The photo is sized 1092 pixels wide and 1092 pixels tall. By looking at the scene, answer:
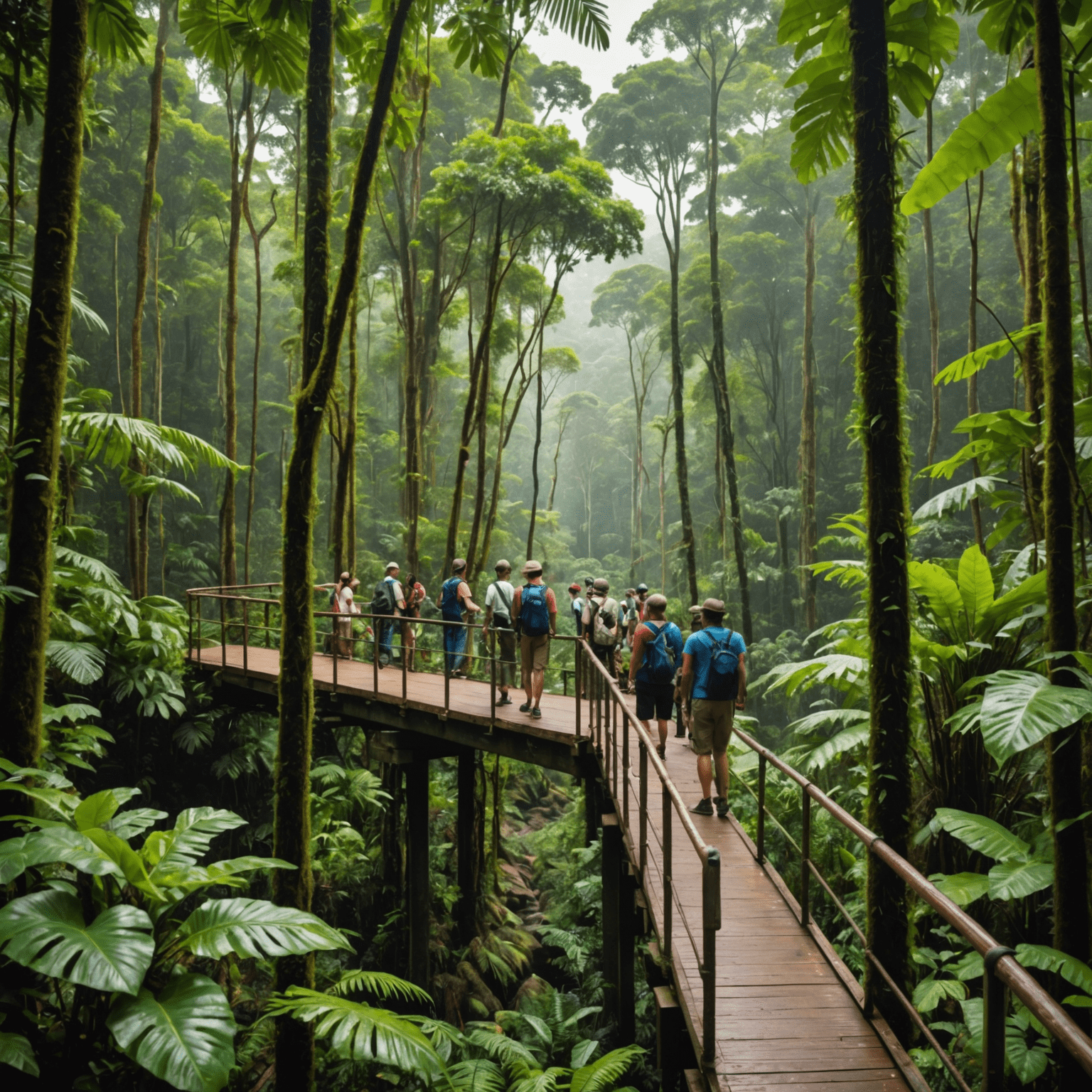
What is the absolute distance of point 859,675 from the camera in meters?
5.75

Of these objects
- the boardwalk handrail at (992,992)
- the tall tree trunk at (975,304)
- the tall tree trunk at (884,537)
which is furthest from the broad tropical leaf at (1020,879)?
the tall tree trunk at (975,304)

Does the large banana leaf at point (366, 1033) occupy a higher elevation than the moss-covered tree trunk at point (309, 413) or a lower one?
lower

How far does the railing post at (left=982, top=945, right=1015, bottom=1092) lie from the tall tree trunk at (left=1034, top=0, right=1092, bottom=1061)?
4.07 feet

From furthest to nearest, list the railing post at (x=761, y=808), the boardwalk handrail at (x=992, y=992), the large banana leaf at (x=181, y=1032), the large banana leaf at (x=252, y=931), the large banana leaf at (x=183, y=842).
Result: 1. the railing post at (x=761, y=808)
2. the large banana leaf at (x=183, y=842)
3. the large banana leaf at (x=252, y=931)
4. the large banana leaf at (x=181, y=1032)
5. the boardwalk handrail at (x=992, y=992)

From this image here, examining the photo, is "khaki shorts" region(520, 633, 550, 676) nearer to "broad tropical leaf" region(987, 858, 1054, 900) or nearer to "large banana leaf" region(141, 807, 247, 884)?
"large banana leaf" region(141, 807, 247, 884)

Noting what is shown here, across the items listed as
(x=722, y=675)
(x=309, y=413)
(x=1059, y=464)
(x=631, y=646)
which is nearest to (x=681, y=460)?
(x=631, y=646)

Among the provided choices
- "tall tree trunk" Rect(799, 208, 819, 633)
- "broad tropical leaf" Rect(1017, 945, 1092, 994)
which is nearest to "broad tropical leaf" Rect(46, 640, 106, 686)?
"broad tropical leaf" Rect(1017, 945, 1092, 994)

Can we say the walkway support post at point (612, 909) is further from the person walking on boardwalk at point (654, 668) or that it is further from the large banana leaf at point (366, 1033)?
the large banana leaf at point (366, 1033)

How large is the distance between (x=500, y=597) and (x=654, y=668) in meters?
2.44

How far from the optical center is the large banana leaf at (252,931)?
319 cm

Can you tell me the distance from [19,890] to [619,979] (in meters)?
5.08

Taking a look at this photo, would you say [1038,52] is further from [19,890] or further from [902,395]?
[19,890]

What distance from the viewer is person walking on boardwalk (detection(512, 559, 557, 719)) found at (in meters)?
7.13

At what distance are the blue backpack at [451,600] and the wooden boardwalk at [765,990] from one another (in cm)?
377
